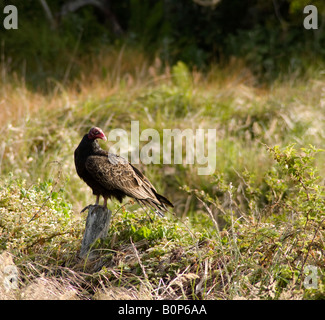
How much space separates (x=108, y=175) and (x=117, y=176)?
8 centimetres

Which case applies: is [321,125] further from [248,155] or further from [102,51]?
[102,51]

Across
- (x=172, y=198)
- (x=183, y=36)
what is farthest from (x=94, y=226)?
(x=183, y=36)

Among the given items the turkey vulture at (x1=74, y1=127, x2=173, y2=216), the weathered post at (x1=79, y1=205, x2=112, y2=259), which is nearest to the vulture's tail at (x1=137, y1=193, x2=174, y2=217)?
the turkey vulture at (x1=74, y1=127, x2=173, y2=216)

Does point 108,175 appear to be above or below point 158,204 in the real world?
above

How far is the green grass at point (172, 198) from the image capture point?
3.54 meters

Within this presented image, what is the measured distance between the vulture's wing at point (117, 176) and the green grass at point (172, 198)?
0.22 metres

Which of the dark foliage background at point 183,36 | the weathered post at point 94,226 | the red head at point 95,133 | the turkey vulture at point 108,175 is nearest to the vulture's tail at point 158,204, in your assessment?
the turkey vulture at point 108,175

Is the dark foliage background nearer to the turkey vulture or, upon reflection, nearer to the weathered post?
the turkey vulture

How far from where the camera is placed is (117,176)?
4.20m

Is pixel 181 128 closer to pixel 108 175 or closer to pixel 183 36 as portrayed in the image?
pixel 108 175

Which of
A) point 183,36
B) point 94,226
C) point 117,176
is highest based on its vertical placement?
point 183,36
